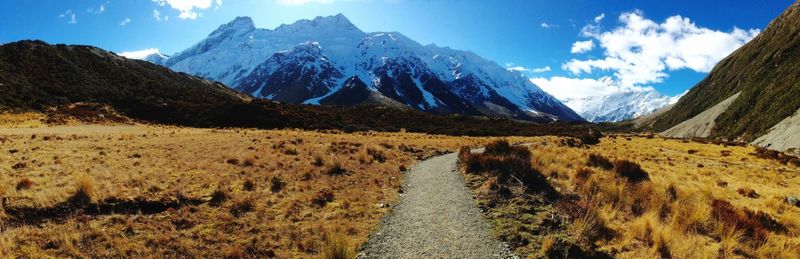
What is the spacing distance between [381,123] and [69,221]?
6683 cm

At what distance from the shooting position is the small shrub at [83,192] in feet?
40.8

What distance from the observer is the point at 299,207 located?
541 inches

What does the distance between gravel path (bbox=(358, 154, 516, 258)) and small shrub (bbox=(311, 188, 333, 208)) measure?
2.48 metres

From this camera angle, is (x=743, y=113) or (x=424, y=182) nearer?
(x=424, y=182)

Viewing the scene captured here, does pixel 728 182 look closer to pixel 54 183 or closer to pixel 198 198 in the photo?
pixel 198 198

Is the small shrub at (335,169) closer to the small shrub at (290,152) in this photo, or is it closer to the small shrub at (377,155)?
the small shrub at (377,155)

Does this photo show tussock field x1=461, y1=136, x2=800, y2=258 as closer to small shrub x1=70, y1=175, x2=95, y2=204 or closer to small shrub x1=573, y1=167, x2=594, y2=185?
small shrub x1=573, y1=167, x2=594, y2=185

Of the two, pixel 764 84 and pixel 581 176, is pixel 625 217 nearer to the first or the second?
pixel 581 176

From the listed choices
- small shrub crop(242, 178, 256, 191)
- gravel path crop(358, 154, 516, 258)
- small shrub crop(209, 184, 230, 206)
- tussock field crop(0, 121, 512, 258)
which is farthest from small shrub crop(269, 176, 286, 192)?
gravel path crop(358, 154, 516, 258)

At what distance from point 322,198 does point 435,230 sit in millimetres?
4938

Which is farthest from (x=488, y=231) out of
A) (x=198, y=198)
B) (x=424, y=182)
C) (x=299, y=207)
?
(x=198, y=198)

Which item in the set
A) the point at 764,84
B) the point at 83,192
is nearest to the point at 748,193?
the point at 83,192

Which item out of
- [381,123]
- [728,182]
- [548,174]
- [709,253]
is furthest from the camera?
[381,123]

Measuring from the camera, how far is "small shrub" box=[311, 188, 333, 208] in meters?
14.3
